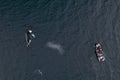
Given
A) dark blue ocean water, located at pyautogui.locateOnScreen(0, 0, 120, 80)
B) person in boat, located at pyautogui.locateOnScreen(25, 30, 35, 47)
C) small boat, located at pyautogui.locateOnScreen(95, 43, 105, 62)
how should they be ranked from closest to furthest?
1. dark blue ocean water, located at pyautogui.locateOnScreen(0, 0, 120, 80)
2. small boat, located at pyautogui.locateOnScreen(95, 43, 105, 62)
3. person in boat, located at pyautogui.locateOnScreen(25, 30, 35, 47)

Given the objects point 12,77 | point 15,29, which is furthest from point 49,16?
point 12,77

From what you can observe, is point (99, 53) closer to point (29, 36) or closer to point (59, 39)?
point (59, 39)

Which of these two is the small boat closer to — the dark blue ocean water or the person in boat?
the dark blue ocean water

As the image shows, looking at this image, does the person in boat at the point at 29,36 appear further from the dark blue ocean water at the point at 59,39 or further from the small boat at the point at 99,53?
the small boat at the point at 99,53

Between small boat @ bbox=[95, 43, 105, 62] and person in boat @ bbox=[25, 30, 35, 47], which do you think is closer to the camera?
small boat @ bbox=[95, 43, 105, 62]

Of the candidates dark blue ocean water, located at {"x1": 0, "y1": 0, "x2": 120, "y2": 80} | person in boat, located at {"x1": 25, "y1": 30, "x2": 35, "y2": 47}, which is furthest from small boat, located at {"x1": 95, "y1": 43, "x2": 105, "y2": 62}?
person in boat, located at {"x1": 25, "y1": 30, "x2": 35, "y2": 47}

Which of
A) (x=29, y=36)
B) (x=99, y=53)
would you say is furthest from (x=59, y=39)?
(x=99, y=53)

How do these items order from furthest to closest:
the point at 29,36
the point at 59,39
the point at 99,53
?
the point at 59,39 → the point at 29,36 → the point at 99,53

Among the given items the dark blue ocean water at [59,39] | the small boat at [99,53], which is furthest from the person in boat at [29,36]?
the small boat at [99,53]

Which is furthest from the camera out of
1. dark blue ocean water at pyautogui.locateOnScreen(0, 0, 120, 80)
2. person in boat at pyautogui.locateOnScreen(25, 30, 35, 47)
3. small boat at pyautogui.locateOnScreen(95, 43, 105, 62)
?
person in boat at pyautogui.locateOnScreen(25, 30, 35, 47)
